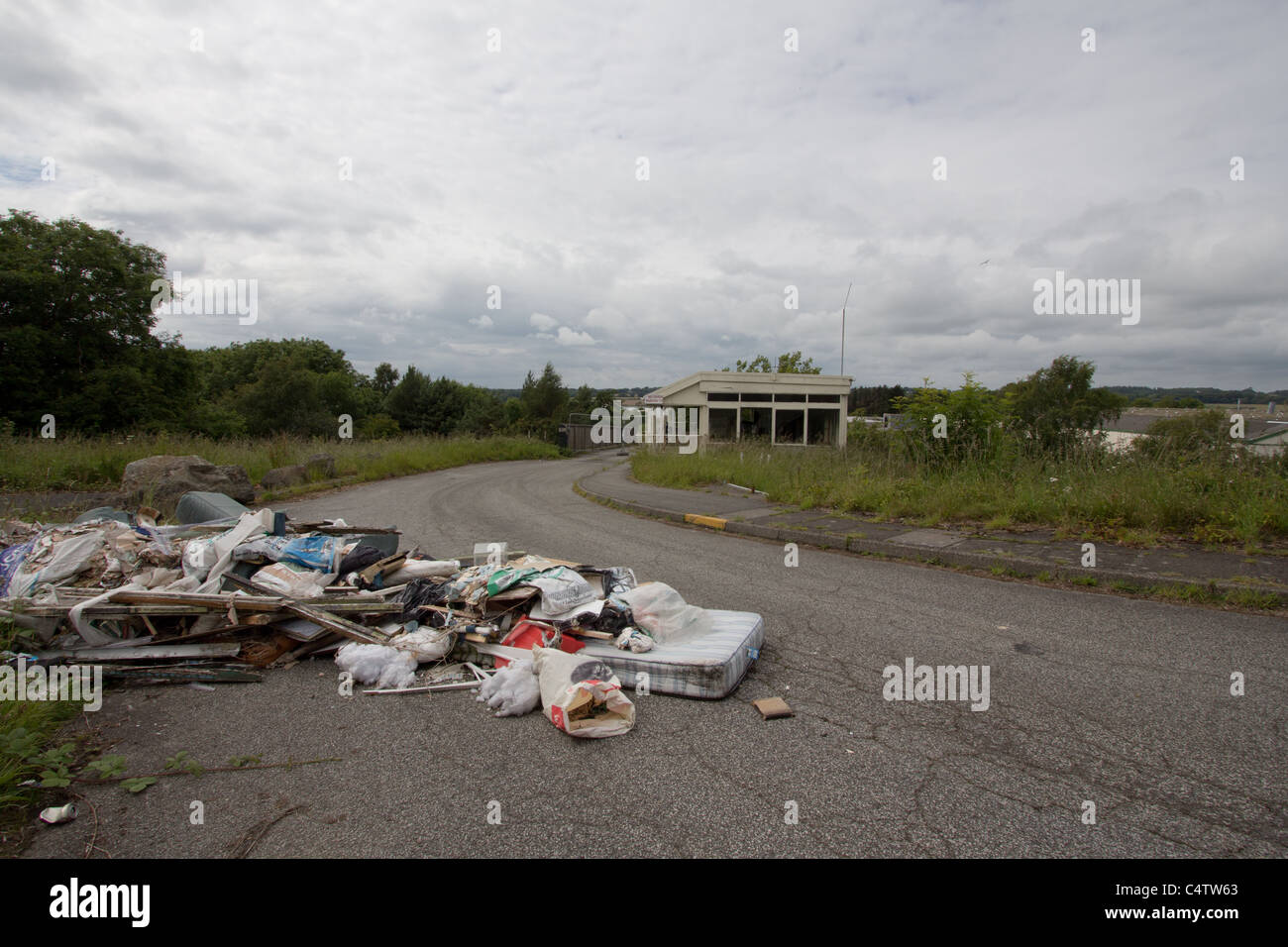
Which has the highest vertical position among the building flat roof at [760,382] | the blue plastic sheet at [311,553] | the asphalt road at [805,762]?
the building flat roof at [760,382]

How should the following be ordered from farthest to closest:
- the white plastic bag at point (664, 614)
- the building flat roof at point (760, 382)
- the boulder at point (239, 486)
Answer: the building flat roof at point (760, 382), the boulder at point (239, 486), the white plastic bag at point (664, 614)

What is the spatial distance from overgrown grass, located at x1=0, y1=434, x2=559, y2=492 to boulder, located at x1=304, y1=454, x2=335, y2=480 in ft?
1.55

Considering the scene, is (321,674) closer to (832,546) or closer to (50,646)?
(50,646)

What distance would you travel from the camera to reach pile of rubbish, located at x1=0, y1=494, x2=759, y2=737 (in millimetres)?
4289

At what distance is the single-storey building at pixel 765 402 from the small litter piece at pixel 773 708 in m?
30.5

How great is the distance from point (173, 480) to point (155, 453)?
5.19 m

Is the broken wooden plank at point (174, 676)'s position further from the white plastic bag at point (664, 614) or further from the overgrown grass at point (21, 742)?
the white plastic bag at point (664, 614)

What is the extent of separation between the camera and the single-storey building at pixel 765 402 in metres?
34.7

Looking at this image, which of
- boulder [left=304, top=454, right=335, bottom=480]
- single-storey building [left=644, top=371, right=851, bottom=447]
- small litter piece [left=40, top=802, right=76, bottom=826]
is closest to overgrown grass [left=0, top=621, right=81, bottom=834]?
small litter piece [left=40, top=802, right=76, bottom=826]

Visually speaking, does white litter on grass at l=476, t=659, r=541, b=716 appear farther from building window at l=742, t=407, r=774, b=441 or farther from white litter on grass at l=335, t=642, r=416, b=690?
building window at l=742, t=407, r=774, b=441

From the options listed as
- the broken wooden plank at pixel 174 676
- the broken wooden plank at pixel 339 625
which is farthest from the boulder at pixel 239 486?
the broken wooden plank at pixel 339 625
